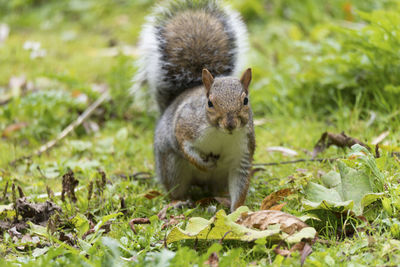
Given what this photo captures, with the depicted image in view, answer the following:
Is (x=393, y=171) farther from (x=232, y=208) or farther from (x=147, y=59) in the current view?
(x=147, y=59)

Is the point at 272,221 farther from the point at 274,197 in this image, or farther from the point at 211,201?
the point at 211,201

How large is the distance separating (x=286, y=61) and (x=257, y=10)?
1437 mm

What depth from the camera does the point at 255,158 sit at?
3.08 m

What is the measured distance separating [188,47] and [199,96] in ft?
1.37

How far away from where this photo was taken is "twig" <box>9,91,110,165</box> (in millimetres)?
3308

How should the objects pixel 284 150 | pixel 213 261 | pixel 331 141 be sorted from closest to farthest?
pixel 213 261
pixel 331 141
pixel 284 150

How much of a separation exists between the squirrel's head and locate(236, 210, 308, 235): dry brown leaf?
0.37 metres


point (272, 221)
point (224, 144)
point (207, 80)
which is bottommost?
point (272, 221)

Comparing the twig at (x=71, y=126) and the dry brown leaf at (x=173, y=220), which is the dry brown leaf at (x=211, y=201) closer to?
the dry brown leaf at (x=173, y=220)

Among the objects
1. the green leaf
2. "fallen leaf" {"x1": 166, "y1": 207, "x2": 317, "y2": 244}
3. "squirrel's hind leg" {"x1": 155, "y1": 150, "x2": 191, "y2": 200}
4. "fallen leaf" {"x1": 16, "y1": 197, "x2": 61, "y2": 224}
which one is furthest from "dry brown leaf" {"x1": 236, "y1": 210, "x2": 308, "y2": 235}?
"fallen leaf" {"x1": 16, "y1": 197, "x2": 61, "y2": 224}

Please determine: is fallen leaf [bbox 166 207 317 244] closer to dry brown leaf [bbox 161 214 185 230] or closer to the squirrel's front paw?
dry brown leaf [bbox 161 214 185 230]

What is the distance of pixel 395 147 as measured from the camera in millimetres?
2549

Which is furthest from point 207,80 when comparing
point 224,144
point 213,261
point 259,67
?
point 259,67

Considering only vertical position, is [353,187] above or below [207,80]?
below
